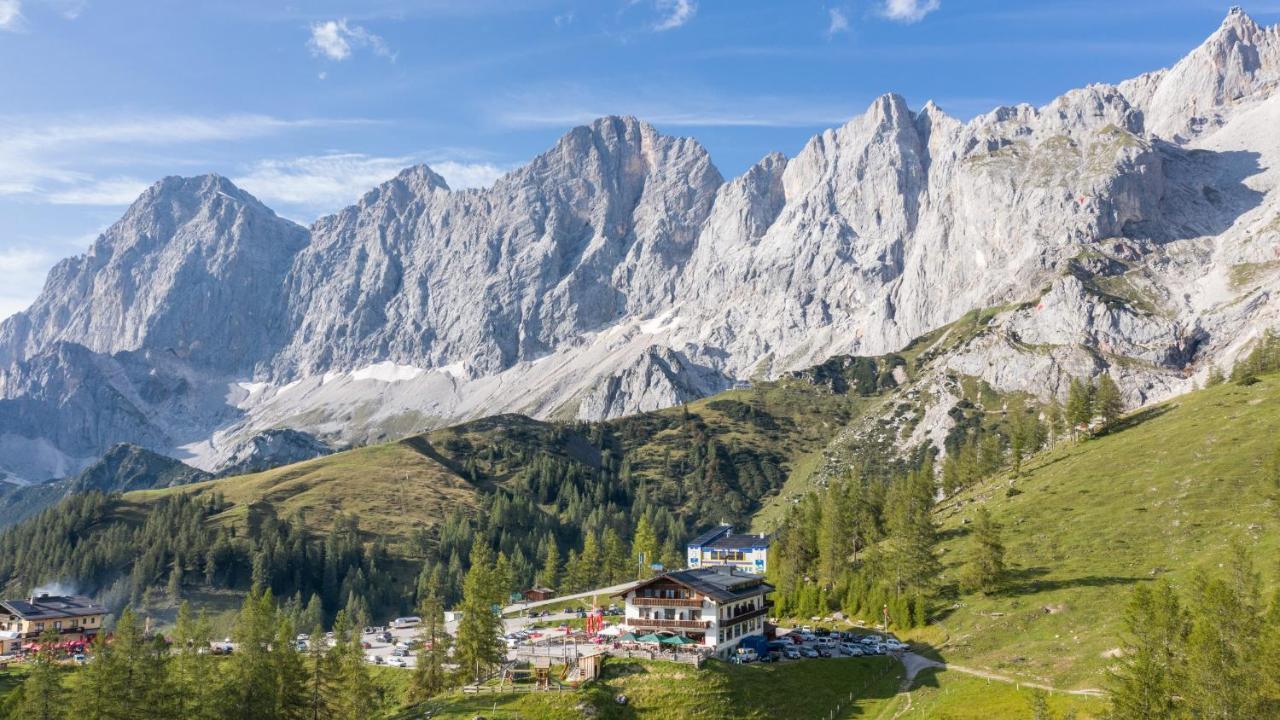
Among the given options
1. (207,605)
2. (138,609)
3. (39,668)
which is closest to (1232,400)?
(39,668)

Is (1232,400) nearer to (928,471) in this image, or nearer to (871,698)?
(928,471)

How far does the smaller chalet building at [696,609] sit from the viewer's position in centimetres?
9031

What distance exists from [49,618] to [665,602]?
104436 mm

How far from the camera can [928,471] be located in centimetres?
15288

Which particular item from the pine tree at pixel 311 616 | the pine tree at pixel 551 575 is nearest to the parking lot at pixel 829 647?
the pine tree at pixel 551 575

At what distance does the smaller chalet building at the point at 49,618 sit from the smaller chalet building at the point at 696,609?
282 feet

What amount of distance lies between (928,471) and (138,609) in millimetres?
161533

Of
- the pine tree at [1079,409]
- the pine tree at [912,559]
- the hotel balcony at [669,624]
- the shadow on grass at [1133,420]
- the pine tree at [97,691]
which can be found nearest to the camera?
the pine tree at [97,691]

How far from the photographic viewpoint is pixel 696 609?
9094cm

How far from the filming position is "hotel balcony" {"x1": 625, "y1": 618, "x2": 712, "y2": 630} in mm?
90562

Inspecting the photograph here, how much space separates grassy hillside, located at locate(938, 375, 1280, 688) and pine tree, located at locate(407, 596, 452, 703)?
5372cm

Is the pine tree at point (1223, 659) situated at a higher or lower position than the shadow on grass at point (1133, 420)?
lower

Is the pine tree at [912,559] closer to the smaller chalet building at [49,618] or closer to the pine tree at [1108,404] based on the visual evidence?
the pine tree at [1108,404]

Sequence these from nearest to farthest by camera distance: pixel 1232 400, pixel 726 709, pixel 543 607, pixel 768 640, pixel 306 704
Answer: pixel 726 709 < pixel 306 704 < pixel 768 640 < pixel 1232 400 < pixel 543 607
